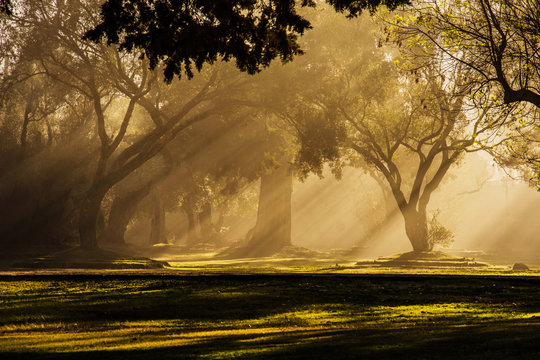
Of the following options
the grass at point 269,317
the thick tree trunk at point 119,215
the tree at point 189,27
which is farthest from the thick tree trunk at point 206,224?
the tree at point 189,27

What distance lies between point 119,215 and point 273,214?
13.5 meters

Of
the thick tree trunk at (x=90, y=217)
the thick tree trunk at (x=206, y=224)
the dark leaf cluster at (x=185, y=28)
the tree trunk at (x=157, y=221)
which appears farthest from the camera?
the thick tree trunk at (x=206, y=224)

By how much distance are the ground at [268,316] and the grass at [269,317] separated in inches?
1.0

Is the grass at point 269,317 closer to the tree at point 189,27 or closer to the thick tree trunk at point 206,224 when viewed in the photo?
the tree at point 189,27

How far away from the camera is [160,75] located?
145ft

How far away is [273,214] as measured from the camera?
183 ft

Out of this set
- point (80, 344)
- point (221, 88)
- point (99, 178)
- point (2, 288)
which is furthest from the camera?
point (221, 88)

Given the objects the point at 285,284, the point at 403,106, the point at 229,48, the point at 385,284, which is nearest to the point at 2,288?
the point at 285,284

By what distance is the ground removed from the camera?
31.3 ft

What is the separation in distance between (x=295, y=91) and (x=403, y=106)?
736 centimetres

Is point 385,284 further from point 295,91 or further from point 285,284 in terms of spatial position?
point 295,91

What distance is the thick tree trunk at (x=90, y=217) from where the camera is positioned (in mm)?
39656

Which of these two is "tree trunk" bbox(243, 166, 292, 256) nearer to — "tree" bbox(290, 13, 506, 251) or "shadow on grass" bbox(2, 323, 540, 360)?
"tree" bbox(290, 13, 506, 251)

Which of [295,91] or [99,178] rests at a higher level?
[295,91]
